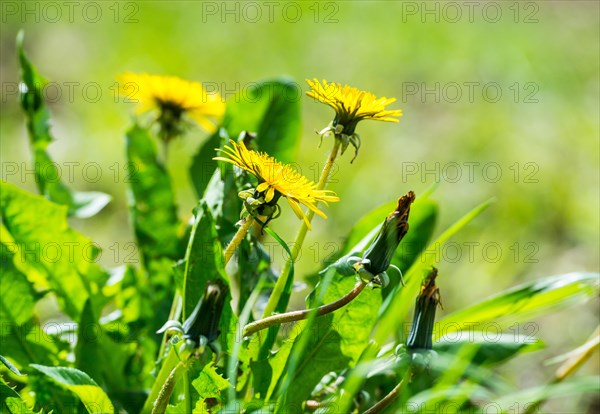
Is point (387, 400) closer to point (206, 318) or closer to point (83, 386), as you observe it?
point (206, 318)

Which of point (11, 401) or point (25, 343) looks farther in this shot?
point (25, 343)

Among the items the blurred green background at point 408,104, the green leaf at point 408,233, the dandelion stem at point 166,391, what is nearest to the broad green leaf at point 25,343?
the dandelion stem at point 166,391

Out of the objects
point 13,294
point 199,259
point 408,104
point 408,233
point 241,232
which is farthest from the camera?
point 408,104

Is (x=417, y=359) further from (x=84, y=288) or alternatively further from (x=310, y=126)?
(x=310, y=126)

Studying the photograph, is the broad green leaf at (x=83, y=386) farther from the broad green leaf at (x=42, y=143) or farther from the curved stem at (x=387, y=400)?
the broad green leaf at (x=42, y=143)

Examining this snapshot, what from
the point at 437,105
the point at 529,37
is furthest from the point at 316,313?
the point at 529,37

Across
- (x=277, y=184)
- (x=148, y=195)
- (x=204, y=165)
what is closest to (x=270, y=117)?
(x=204, y=165)
